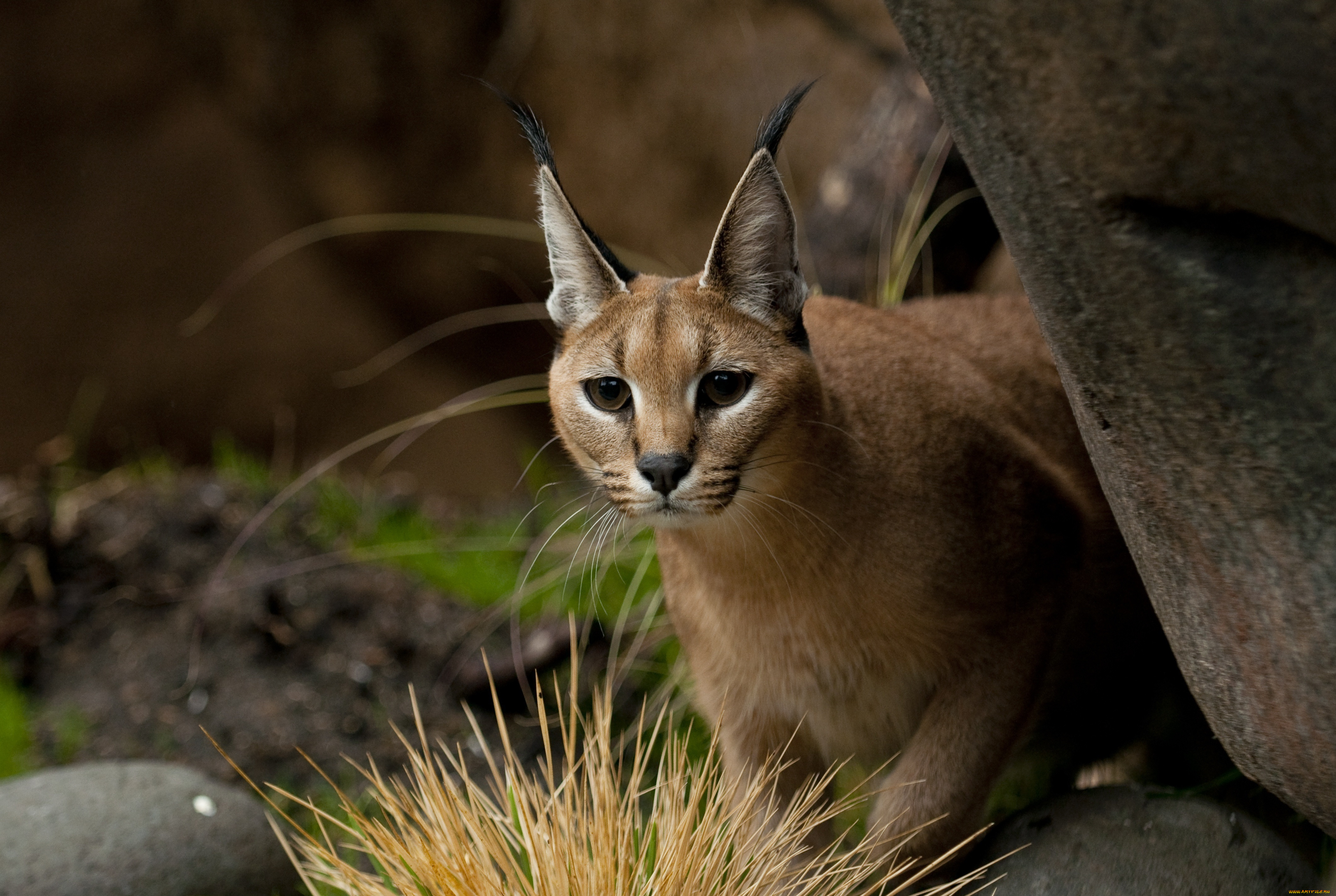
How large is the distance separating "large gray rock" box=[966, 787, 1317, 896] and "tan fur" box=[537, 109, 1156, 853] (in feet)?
0.59

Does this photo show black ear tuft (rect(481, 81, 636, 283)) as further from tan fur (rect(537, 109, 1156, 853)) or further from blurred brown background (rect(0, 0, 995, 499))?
blurred brown background (rect(0, 0, 995, 499))

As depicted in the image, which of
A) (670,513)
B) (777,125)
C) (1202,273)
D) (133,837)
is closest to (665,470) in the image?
(670,513)

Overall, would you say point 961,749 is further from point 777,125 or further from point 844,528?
point 777,125

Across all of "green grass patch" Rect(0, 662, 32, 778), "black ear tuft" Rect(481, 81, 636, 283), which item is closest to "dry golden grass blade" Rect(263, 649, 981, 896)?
"black ear tuft" Rect(481, 81, 636, 283)

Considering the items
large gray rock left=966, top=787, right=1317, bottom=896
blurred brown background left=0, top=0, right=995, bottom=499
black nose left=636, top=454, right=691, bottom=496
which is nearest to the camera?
black nose left=636, top=454, right=691, bottom=496

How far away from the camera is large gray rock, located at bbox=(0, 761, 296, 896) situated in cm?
299

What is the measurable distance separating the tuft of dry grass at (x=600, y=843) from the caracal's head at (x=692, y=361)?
0.57 meters

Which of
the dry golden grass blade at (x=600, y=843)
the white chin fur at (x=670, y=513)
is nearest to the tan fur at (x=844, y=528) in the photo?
the white chin fur at (x=670, y=513)

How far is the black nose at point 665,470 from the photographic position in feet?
7.75

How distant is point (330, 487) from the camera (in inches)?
216

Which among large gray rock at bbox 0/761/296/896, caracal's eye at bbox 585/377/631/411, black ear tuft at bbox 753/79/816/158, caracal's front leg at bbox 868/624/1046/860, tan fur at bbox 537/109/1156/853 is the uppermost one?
black ear tuft at bbox 753/79/816/158

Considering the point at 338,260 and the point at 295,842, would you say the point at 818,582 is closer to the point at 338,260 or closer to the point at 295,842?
the point at 295,842

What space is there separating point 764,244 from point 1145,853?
5.06ft

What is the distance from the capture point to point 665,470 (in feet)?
7.75
